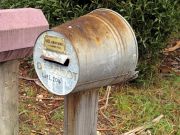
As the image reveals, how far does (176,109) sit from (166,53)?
1.35 meters

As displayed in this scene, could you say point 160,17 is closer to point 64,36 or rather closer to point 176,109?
point 176,109

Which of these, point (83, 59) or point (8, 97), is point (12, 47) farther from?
point (83, 59)

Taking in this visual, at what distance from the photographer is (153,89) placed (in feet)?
15.3

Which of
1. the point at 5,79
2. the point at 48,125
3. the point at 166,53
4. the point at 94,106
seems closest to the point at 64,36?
the point at 94,106

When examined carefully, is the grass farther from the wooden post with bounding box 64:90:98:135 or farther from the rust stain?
the rust stain

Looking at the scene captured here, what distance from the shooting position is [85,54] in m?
1.84

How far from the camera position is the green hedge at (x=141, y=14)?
14.2ft

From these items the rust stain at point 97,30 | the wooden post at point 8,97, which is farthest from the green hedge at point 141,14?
the rust stain at point 97,30

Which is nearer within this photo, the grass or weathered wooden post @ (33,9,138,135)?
weathered wooden post @ (33,9,138,135)

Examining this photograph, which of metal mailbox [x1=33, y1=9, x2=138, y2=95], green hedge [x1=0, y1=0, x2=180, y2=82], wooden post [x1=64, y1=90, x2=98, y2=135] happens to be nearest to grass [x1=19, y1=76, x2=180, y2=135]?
green hedge [x1=0, y1=0, x2=180, y2=82]

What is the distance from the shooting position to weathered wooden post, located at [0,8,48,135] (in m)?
2.22

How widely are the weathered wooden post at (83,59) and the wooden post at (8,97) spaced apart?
18.3 inches

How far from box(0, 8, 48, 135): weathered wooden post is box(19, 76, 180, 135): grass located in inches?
46.5

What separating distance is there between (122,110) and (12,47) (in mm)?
2109
